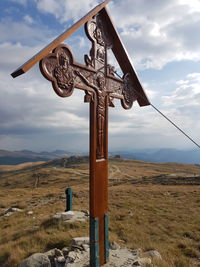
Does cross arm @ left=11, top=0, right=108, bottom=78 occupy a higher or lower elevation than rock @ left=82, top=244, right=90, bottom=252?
higher

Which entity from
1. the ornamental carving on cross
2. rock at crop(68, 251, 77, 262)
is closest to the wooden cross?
the ornamental carving on cross

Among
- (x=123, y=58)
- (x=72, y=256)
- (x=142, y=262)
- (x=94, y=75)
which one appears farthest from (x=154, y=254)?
(x=123, y=58)

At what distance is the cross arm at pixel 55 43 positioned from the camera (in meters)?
4.03

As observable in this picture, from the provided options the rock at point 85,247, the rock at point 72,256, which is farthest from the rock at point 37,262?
the rock at point 85,247

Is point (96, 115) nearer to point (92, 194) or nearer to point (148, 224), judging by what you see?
Result: point (92, 194)

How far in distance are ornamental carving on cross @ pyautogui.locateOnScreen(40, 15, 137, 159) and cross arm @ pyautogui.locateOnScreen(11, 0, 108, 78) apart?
12 centimetres

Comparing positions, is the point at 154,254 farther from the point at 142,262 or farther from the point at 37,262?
the point at 37,262

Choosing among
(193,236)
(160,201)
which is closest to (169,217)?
(193,236)

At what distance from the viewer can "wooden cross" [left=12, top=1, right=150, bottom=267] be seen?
485 centimetres

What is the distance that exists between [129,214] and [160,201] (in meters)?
5.37

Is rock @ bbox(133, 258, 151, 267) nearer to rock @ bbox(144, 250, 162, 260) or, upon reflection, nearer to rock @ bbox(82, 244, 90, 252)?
rock @ bbox(144, 250, 162, 260)

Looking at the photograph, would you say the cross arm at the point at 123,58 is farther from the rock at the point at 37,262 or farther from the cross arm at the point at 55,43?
the rock at the point at 37,262

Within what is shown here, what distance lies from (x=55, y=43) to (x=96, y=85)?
1517 millimetres

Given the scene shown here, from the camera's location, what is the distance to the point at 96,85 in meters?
5.82
